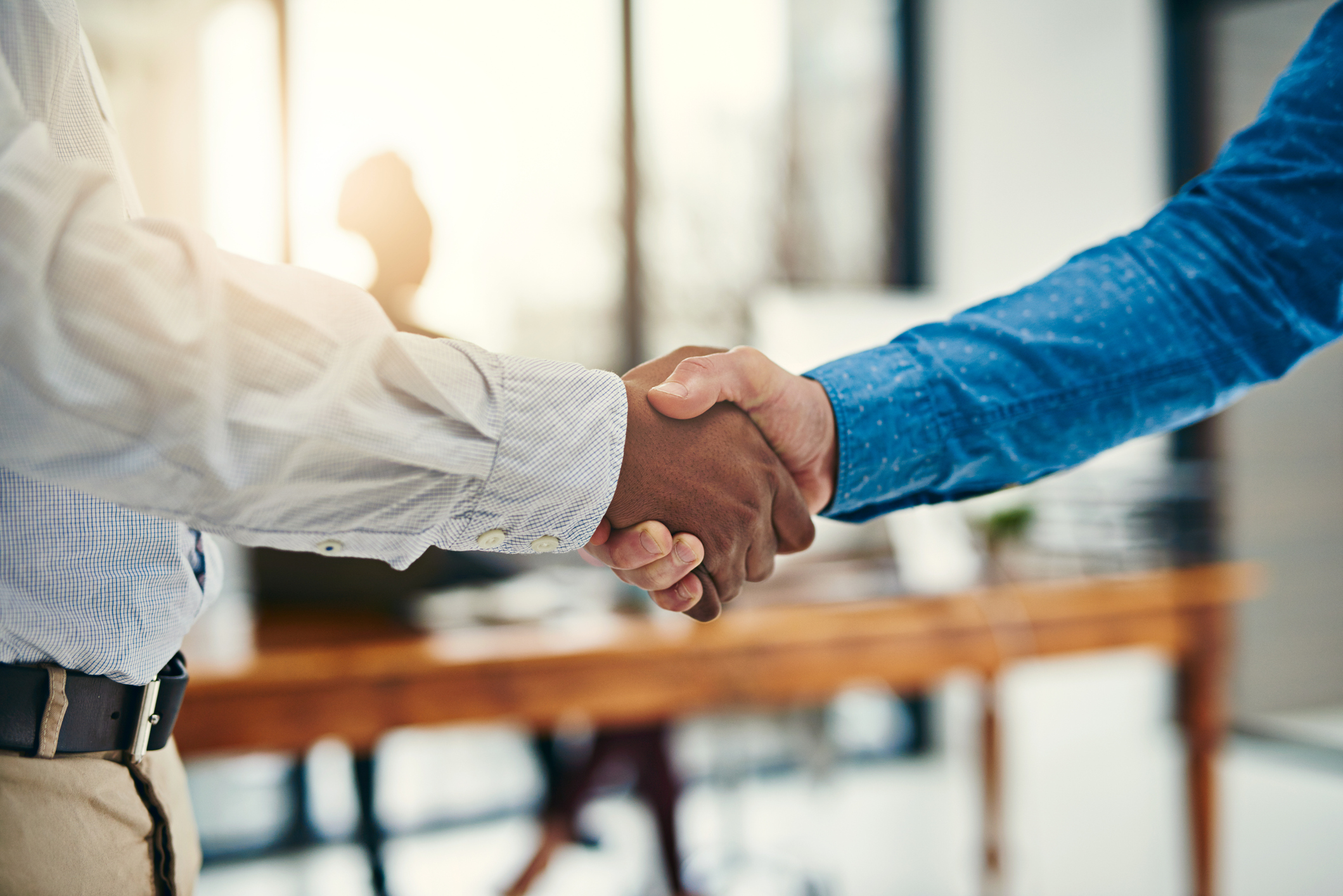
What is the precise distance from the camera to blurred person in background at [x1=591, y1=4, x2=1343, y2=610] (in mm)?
842

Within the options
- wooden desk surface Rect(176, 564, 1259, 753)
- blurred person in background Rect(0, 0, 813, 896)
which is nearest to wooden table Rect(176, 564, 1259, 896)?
wooden desk surface Rect(176, 564, 1259, 753)

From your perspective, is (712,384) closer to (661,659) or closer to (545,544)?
(545,544)

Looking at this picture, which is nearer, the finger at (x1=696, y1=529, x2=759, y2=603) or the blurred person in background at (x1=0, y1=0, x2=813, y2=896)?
the blurred person in background at (x1=0, y1=0, x2=813, y2=896)

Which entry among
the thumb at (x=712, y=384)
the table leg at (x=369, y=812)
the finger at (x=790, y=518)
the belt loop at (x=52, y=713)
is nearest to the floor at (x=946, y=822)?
the table leg at (x=369, y=812)

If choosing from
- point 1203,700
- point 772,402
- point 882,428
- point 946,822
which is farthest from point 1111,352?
point 946,822

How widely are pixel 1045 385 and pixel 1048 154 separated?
2.70 meters

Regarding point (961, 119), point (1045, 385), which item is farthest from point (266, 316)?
point (961, 119)

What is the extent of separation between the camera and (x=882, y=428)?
2.74ft

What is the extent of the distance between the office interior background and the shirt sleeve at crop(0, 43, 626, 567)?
126cm

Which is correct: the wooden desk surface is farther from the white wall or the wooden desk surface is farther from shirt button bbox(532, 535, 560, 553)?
the white wall

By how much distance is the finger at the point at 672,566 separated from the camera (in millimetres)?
722

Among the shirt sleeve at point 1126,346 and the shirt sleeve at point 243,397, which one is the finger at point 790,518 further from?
the shirt sleeve at point 243,397

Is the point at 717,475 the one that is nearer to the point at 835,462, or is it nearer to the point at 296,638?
the point at 835,462

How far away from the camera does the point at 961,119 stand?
3.14m
